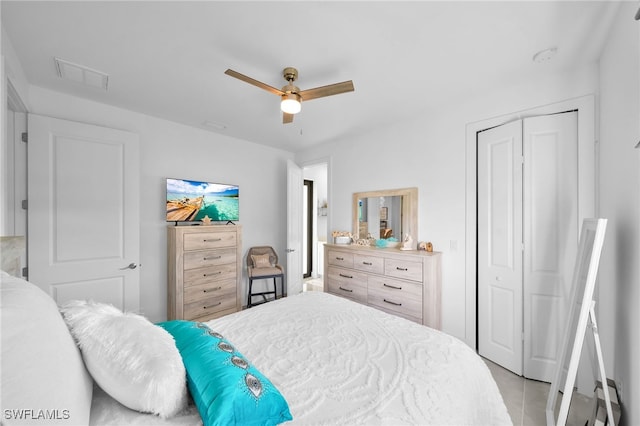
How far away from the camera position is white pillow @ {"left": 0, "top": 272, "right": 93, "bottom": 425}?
20.3 inches

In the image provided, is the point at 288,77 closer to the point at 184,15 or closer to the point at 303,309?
the point at 184,15

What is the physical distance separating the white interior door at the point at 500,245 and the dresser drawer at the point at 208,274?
2.99 metres

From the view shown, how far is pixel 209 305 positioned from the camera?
317cm

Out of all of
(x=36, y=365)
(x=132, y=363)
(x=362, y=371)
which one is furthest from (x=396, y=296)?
(x=36, y=365)

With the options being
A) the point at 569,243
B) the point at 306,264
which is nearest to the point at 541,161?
the point at 569,243

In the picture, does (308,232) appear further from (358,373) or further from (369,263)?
(358,373)

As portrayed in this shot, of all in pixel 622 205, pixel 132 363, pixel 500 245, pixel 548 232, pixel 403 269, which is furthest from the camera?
pixel 403 269

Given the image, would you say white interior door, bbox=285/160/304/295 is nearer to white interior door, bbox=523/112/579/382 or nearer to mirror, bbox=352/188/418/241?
mirror, bbox=352/188/418/241

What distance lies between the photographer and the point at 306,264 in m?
5.64

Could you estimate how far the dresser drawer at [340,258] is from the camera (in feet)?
10.6

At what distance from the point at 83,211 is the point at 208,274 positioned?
1.42 m

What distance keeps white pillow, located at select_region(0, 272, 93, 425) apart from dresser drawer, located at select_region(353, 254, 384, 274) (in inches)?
101

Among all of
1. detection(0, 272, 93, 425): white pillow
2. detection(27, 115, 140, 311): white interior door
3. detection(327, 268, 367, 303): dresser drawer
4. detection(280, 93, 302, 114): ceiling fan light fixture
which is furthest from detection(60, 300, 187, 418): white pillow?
detection(327, 268, 367, 303): dresser drawer

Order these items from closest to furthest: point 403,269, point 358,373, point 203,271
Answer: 1. point 358,373
2. point 403,269
3. point 203,271
